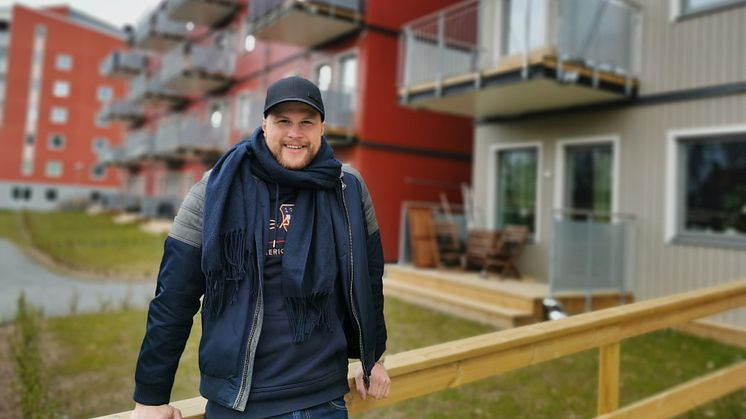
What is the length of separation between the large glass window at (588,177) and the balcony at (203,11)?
15.1 meters

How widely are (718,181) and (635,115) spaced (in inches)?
62.7

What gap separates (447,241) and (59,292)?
23.3 ft

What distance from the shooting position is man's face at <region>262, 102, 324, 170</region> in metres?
1.57

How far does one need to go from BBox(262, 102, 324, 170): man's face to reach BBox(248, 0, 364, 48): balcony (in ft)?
38.2

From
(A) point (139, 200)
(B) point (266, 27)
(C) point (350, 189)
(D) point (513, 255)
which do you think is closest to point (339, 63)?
(B) point (266, 27)

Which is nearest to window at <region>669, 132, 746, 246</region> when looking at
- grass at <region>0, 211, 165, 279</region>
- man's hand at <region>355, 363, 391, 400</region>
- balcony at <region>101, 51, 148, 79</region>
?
man's hand at <region>355, 363, 391, 400</region>

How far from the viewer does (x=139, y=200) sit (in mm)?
29484

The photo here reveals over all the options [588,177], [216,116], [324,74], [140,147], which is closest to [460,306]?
[588,177]

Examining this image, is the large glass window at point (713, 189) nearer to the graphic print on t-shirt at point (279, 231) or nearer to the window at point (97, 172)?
the graphic print on t-shirt at point (279, 231)

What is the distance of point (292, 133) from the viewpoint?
5.16 feet

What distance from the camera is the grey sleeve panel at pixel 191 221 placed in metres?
1.48

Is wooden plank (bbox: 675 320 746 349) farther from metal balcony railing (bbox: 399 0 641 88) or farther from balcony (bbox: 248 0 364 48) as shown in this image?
balcony (bbox: 248 0 364 48)

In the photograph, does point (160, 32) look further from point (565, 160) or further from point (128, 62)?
point (565, 160)

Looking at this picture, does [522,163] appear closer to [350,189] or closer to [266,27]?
[266,27]
